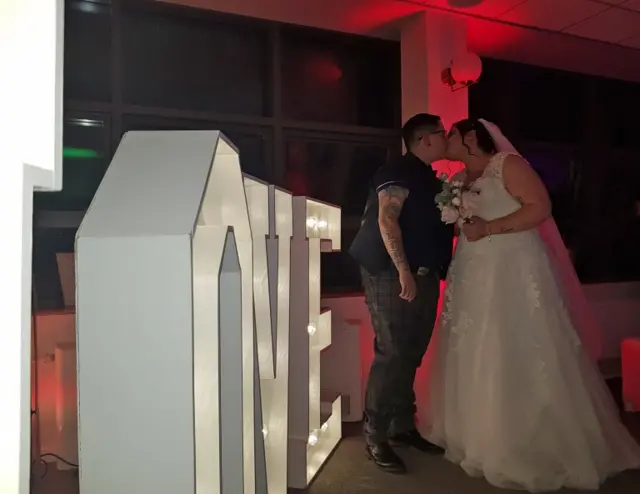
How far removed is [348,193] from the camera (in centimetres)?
400

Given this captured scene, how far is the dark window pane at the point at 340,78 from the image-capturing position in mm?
3846

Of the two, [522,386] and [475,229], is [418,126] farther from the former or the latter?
[522,386]

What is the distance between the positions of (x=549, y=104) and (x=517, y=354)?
2.97 m

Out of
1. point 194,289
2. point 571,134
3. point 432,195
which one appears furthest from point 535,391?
point 571,134

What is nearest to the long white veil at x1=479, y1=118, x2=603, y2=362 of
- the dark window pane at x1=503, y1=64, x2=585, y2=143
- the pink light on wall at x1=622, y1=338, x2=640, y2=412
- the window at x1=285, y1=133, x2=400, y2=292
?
the pink light on wall at x1=622, y1=338, x2=640, y2=412

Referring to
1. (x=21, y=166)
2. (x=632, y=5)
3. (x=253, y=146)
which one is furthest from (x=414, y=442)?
(x=632, y=5)

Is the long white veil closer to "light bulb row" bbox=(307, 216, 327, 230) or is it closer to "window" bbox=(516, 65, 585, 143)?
"light bulb row" bbox=(307, 216, 327, 230)

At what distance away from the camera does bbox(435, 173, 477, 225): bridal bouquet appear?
2.51m

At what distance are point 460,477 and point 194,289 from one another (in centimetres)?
191

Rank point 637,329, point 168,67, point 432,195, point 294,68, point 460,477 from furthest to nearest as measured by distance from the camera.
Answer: point 637,329 < point 294,68 < point 168,67 < point 432,195 < point 460,477

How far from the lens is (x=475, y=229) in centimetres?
253

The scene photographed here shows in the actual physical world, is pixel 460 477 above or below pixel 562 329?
below

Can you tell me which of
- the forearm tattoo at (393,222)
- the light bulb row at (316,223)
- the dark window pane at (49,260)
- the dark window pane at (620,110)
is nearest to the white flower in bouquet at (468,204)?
the forearm tattoo at (393,222)

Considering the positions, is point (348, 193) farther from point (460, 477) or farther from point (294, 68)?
point (460, 477)
